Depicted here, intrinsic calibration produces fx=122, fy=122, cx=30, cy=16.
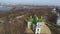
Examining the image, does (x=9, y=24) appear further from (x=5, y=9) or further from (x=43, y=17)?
(x=43, y=17)

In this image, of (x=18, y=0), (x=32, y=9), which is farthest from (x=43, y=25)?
(x=18, y=0)

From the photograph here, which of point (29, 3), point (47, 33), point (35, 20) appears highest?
point (29, 3)

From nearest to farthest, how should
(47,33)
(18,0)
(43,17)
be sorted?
1. (47,33)
2. (43,17)
3. (18,0)

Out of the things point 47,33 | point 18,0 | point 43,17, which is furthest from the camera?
point 18,0

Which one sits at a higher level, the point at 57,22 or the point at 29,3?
the point at 29,3

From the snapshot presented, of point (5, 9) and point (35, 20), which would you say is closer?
point (35, 20)

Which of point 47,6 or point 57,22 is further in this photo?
point 47,6

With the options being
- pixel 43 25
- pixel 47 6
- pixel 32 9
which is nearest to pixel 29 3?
pixel 32 9

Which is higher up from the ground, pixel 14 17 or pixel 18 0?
pixel 18 0

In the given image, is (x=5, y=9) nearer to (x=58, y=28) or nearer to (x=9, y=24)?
(x=9, y=24)
